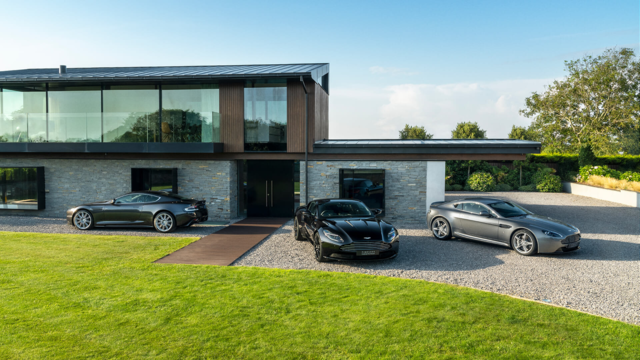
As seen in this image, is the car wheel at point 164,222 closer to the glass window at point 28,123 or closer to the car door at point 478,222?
the glass window at point 28,123

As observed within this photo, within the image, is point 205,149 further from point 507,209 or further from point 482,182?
point 482,182

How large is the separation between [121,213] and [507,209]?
11.9 m

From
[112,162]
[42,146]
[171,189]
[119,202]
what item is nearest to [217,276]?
[119,202]

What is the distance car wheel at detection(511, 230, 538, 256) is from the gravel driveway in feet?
0.65

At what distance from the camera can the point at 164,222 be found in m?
13.3

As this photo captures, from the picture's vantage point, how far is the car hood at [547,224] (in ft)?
32.7

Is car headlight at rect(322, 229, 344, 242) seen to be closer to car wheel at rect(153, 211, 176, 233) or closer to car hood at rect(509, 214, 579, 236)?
car hood at rect(509, 214, 579, 236)

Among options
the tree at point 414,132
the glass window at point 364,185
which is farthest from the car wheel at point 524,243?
the tree at point 414,132

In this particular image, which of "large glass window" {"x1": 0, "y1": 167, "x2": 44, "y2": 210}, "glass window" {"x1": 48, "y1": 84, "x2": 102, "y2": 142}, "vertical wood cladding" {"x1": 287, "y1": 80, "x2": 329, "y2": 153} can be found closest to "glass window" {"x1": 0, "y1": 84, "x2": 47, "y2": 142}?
"glass window" {"x1": 48, "y1": 84, "x2": 102, "y2": 142}

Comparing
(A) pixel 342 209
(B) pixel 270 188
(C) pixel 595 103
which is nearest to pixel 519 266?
(A) pixel 342 209

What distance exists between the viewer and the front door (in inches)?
649

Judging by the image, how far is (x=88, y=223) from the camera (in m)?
13.5

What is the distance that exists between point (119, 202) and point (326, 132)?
9493 mm

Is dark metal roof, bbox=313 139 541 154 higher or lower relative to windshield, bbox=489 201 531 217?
higher
